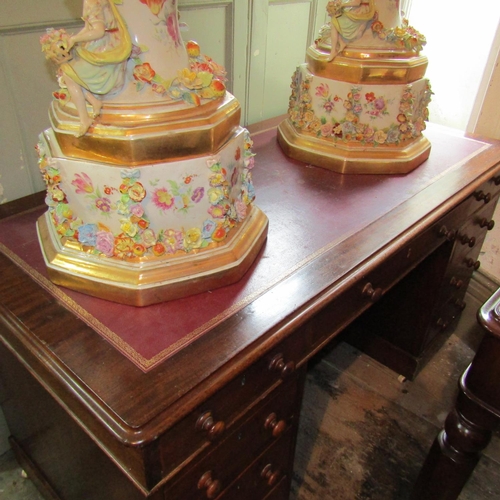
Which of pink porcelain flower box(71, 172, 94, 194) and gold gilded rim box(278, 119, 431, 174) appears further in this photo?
gold gilded rim box(278, 119, 431, 174)

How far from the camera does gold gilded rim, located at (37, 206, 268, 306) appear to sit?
0.83m

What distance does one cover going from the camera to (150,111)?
2.49 feet

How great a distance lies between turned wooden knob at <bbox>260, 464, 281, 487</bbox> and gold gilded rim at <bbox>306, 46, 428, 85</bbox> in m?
0.97

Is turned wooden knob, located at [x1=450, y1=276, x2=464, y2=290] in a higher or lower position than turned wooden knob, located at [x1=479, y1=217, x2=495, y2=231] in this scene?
lower

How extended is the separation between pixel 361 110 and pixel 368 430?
103cm

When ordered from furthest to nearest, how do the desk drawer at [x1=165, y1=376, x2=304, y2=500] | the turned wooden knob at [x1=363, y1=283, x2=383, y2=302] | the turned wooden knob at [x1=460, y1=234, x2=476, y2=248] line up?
the turned wooden knob at [x1=460, y1=234, x2=476, y2=248] → the turned wooden knob at [x1=363, y1=283, x2=383, y2=302] → the desk drawer at [x1=165, y1=376, x2=304, y2=500]

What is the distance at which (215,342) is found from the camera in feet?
2.50

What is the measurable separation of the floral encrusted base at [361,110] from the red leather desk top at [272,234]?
11 cm

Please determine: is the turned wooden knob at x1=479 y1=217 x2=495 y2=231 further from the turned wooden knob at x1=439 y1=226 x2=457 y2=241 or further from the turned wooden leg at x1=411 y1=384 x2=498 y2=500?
the turned wooden leg at x1=411 y1=384 x2=498 y2=500

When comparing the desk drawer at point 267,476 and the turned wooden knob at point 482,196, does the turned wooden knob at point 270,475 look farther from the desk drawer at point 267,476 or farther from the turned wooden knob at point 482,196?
the turned wooden knob at point 482,196

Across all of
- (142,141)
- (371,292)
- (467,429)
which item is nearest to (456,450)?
(467,429)

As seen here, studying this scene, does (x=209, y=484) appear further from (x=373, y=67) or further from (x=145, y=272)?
(x=373, y=67)

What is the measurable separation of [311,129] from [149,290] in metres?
0.77

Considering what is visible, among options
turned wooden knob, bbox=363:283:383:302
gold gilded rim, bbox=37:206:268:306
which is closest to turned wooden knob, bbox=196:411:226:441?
gold gilded rim, bbox=37:206:268:306
